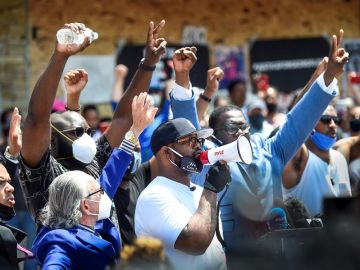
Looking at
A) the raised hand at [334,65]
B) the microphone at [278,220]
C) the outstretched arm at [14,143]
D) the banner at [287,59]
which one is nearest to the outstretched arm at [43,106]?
the outstretched arm at [14,143]

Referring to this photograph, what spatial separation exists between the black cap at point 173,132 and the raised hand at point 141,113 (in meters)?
0.10

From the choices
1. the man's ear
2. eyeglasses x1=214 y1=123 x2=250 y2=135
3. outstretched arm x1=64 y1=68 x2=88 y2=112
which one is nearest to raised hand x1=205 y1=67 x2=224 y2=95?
eyeglasses x1=214 y1=123 x2=250 y2=135

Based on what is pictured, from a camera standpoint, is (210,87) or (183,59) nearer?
(183,59)

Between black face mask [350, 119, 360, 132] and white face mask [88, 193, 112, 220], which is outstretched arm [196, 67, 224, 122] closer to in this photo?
white face mask [88, 193, 112, 220]

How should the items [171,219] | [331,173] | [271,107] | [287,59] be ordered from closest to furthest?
[171,219] → [331,173] → [271,107] → [287,59]

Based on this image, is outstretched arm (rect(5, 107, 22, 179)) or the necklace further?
the necklace

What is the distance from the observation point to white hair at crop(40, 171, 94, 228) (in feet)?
14.8

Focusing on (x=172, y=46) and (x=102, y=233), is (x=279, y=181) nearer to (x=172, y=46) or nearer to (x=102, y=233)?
(x=102, y=233)

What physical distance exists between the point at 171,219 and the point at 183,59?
1397mm

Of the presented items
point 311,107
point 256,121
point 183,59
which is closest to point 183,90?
point 183,59

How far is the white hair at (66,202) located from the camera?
4500 millimetres

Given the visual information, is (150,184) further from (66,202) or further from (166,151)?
(66,202)

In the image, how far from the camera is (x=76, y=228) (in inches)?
176

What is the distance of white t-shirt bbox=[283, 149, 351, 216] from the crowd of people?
12 centimetres
